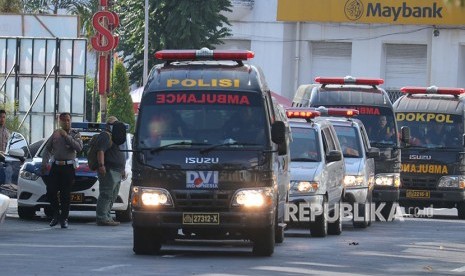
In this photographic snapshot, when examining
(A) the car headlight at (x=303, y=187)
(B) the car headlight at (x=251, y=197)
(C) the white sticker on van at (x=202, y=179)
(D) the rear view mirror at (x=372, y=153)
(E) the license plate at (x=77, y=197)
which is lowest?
(E) the license plate at (x=77, y=197)

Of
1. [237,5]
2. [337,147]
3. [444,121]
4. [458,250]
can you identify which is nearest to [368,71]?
[237,5]

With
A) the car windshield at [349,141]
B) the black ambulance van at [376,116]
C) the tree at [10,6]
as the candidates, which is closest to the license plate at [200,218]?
the car windshield at [349,141]

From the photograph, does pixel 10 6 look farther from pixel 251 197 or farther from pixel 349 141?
pixel 251 197

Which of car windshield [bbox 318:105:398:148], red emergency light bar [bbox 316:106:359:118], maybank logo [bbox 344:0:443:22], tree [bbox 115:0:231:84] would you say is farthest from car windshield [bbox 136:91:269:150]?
maybank logo [bbox 344:0:443:22]

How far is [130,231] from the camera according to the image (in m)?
23.2

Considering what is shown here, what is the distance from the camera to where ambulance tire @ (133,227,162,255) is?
17812 millimetres

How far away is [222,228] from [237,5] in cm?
4394

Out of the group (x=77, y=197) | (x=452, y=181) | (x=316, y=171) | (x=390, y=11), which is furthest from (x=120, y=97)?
(x=316, y=171)

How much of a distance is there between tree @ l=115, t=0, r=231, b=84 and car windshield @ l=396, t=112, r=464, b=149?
20793mm

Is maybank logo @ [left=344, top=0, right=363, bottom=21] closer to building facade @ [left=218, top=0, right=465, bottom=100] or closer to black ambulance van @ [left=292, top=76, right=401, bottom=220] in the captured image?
building facade @ [left=218, top=0, right=465, bottom=100]

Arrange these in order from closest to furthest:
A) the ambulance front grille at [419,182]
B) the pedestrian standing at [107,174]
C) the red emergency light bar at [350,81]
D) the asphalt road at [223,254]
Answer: the asphalt road at [223,254], the pedestrian standing at [107,174], the red emergency light bar at [350,81], the ambulance front grille at [419,182]

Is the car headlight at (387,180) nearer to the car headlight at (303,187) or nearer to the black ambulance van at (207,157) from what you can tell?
the car headlight at (303,187)

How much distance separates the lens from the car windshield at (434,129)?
31.2 metres

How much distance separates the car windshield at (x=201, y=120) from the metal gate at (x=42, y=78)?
64.6ft
